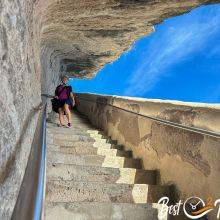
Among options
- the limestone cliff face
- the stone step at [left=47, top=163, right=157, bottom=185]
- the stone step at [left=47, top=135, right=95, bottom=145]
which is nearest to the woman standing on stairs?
the limestone cliff face

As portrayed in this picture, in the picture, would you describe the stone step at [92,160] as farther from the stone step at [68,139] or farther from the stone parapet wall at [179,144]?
the stone step at [68,139]

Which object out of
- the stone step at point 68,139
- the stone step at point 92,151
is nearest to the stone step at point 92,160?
the stone step at point 92,151

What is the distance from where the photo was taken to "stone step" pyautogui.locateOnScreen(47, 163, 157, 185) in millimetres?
3572

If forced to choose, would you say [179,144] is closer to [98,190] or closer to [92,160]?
[98,190]

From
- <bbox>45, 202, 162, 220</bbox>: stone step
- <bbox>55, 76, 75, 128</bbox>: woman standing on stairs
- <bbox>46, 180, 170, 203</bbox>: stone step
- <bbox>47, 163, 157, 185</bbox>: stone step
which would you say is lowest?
<bbox>45, 202, 162, 220</bbox>: stone step

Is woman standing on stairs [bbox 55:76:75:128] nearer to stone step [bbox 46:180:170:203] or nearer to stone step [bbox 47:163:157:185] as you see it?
stone step [bbox 47:163:157:185]

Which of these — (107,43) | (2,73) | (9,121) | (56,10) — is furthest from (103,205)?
(107,43)

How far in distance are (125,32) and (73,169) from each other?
4481mm

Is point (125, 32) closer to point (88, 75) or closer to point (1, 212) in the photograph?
point (1, 212)

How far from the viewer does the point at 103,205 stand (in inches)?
110

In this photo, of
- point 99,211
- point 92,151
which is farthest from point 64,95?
point 99,211

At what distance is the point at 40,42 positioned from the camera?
5469 millimetres

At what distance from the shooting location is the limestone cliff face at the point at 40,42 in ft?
4.57

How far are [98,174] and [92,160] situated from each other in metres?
0.64
